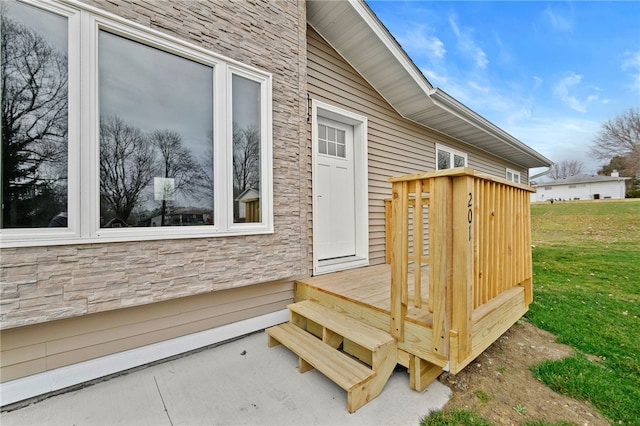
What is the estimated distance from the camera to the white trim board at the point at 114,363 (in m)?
1.77

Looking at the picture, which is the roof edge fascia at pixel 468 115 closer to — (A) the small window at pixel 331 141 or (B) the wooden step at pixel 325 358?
(A) the small window at pixel 331 141

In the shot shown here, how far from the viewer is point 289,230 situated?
2.90 metres

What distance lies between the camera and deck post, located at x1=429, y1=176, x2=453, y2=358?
169 centimetres

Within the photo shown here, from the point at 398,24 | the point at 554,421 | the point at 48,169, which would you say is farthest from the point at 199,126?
the point at 398,24

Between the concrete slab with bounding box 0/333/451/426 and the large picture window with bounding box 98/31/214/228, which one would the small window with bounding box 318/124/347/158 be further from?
the concrete slab with bounding box 0/333/451/426

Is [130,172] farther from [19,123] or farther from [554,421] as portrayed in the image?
[554,421]

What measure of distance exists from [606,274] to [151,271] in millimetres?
7465

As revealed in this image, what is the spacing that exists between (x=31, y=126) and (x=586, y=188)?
43.6 metres

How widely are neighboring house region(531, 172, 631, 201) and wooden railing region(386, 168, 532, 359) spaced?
32929 mm

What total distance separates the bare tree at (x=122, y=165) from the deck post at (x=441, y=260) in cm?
222

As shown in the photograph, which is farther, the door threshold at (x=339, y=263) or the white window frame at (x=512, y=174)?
the white window frame at (x=512, y=174)

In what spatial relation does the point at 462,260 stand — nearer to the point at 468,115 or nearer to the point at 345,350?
the point at 345,350

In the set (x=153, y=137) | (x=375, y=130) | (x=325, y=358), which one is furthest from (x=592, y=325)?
(x=153, y=137)

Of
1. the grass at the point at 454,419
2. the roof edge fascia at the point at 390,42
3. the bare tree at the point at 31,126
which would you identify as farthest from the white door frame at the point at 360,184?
the bare tree at the point at 31,126
